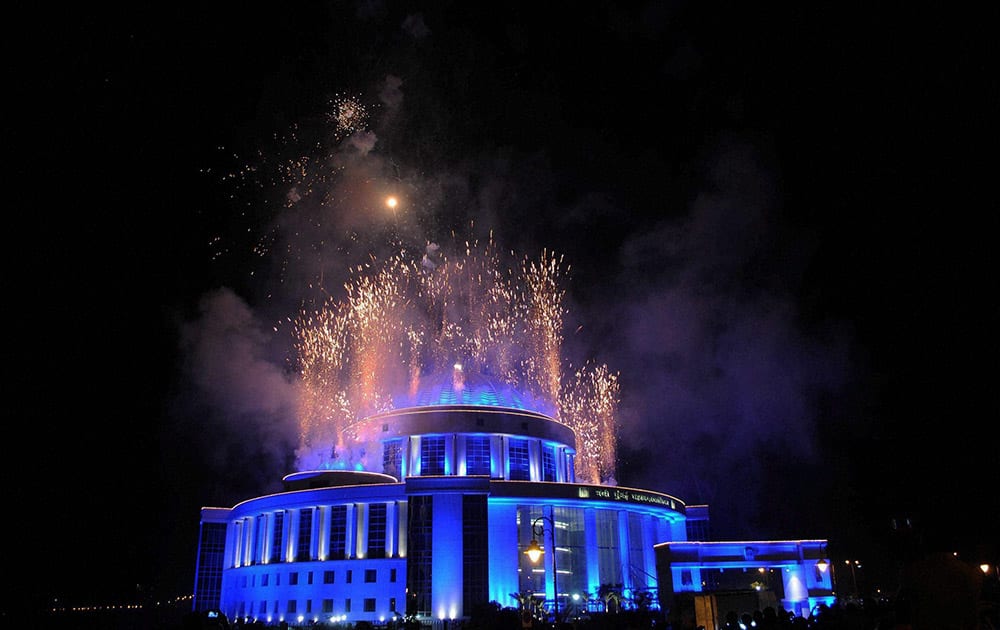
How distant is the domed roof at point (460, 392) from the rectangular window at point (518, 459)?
12.4 feet

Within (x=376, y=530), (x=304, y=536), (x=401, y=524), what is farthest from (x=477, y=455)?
(x=304, y=536)

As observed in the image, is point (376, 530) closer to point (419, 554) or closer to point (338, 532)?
point (338, 532)

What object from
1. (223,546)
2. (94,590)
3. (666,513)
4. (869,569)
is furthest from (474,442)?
(94,590)

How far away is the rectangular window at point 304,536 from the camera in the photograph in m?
54.9

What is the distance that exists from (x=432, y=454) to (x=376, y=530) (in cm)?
1000

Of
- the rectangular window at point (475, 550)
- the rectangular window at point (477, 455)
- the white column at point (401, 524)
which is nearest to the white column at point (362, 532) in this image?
the white column at point (401, 524)

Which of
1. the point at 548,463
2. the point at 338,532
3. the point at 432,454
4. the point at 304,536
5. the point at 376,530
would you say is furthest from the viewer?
the point at 548,463

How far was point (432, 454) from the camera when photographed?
61781 millimetres

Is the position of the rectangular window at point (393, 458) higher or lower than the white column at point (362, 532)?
higher

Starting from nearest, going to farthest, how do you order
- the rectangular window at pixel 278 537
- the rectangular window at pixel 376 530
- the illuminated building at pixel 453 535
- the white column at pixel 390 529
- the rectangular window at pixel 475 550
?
the rectangular window at pixel 475 550 → the illuminated building at pixel 453 535 → the white column at pixel 390 529 → the rectangular window at pixel 376 530 → the rectangular window at pixel 278 537

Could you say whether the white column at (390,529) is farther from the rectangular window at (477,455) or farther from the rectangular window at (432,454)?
the rectangular window at (477,455)

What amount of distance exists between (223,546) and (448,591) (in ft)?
96.3

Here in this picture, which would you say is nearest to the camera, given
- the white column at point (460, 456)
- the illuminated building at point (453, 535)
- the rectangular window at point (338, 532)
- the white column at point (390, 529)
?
the illuminated building at point (453, 535)

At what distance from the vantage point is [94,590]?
326 ft
